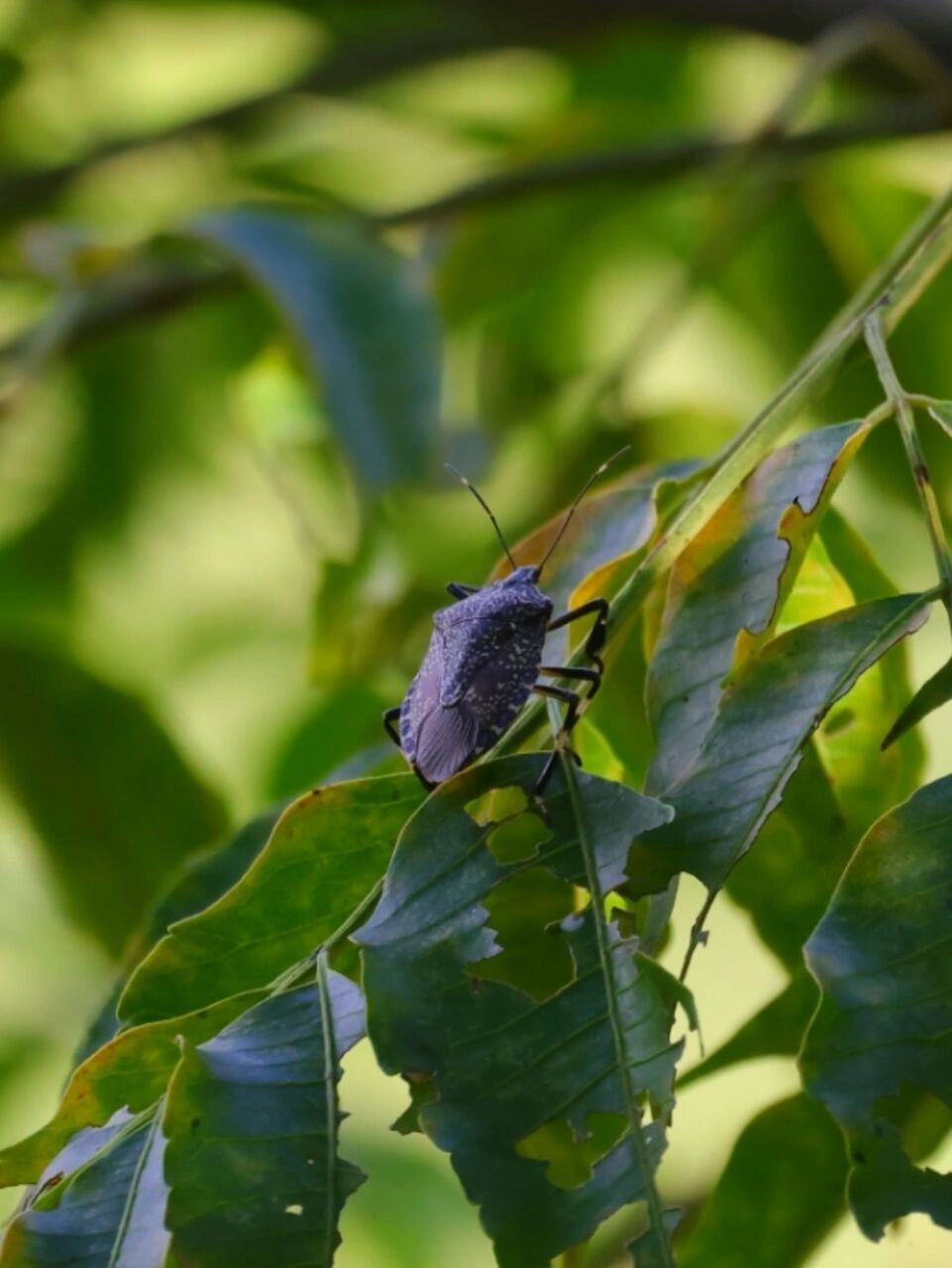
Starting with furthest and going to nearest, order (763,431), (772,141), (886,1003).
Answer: (772,141) → (763,431) → (886,1003)

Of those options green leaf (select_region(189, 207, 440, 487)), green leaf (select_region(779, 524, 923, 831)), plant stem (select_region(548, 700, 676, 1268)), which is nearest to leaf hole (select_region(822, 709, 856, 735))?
green leaf (select_region(779, 524, 923, 831))

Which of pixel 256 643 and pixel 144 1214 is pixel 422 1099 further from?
pixel 256 643

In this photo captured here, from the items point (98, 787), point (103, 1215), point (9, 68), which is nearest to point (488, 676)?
point (103, 1215)

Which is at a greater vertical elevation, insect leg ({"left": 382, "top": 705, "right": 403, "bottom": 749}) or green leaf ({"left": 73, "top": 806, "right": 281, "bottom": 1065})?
insect leg ({"left": 382, "top": 705, "right": 403, "bottom": 749})

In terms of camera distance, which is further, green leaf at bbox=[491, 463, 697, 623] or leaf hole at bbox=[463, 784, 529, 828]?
green leaf at bbox=[491, 463, 697, 623]

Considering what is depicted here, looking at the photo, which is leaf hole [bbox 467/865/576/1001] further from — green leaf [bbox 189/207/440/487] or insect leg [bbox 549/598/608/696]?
green leaf [bbox 189/207/440/487]

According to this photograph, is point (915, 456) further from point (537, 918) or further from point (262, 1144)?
point (262, 1144)
